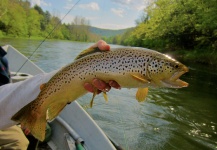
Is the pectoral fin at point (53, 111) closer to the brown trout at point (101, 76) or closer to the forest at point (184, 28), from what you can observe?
the brown trout at point (101, 76)

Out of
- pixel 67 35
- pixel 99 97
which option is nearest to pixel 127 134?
pixel 99 97

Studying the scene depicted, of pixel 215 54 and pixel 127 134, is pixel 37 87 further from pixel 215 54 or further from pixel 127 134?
pixel 215 54

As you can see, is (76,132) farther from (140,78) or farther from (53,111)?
Result: (140,78)

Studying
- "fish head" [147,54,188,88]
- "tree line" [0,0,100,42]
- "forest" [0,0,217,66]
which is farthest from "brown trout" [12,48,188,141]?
"tree line" [0,0,100,42]

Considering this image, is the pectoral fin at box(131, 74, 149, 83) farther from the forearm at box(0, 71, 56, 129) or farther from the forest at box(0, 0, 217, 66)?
the forest at box(0, 0, 217, 66)

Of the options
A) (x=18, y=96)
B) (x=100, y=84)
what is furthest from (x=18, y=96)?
(x=100, y=84)

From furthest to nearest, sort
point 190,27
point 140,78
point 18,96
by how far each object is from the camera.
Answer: point 190,27 < point 18,96 < point 140,78

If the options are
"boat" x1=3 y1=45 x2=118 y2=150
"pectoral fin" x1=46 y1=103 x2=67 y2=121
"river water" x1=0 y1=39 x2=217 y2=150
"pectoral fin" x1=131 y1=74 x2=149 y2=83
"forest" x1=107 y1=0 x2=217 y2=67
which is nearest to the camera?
"pectoral fin" x1=131 y1=74 x2=149 y2=83
